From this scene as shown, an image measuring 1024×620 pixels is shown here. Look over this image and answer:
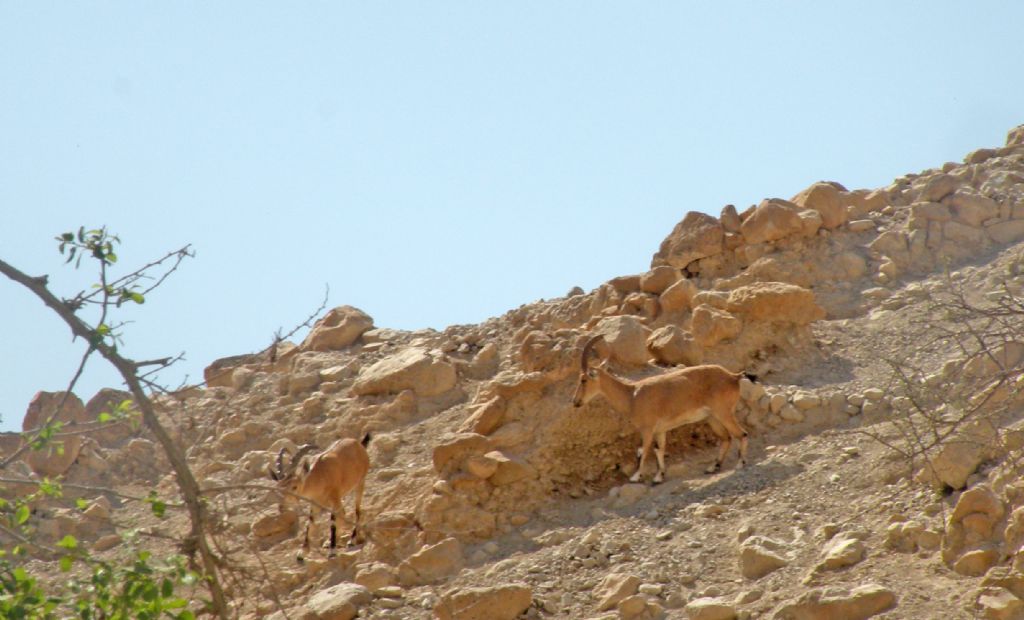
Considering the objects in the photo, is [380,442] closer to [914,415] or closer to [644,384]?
[644,384]

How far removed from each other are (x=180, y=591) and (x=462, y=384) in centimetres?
429

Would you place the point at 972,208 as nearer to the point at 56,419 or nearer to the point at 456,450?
the point at 456,450

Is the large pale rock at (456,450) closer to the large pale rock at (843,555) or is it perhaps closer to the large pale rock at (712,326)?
the large pale rock at (712,326)

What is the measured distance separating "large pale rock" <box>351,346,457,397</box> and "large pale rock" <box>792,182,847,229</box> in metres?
5.13

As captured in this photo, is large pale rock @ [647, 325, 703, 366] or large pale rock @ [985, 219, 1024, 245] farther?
large pale rock @ [985, 219, 1024, 245]

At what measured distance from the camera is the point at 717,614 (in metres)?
8.06

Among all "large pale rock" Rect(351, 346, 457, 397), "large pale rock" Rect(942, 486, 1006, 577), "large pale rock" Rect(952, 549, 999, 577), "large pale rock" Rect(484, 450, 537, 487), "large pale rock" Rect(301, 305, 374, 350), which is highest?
"large pale rock" Rect(301, 305, 374, 350)

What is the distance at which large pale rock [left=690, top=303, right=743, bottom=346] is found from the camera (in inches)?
492

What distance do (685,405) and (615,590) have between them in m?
2.74

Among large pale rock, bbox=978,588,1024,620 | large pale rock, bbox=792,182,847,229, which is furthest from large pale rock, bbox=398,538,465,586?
large pale rock, bbox=792,182,847,229

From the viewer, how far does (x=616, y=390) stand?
11.4 m

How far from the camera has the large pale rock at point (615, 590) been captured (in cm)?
875

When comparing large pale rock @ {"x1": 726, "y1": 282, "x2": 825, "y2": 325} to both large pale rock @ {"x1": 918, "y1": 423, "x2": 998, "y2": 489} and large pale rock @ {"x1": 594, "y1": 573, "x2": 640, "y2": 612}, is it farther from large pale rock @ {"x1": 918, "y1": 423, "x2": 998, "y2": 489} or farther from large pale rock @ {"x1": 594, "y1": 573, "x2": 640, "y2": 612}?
large pale rock @ {"x1": 594, "y1": 573, "x2": 640, "y2": 612}

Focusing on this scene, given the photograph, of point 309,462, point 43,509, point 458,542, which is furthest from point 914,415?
point 43,509
